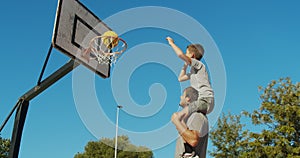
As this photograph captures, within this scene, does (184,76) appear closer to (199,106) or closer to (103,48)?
(199,106)

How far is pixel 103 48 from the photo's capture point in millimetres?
7078

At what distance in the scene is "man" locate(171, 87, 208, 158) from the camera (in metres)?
4.17

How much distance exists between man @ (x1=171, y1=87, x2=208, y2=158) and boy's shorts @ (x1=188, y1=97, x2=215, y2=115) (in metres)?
0.05

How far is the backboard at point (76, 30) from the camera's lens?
21.0 feet

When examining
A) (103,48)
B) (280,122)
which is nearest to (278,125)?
(280,122)

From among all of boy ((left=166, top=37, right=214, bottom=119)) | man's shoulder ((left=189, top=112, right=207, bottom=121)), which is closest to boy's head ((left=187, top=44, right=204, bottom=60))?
boy ((left=166, top=37, right=214, bottom=119))

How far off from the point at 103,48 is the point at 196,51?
2.90 m

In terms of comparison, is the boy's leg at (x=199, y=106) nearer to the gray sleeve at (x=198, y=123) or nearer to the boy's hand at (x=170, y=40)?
the gray sleeve at (x=198, y=123)

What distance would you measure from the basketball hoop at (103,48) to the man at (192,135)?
3.08m

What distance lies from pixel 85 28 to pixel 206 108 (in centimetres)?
398

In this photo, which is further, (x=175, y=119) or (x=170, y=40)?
(x=170, y=40)

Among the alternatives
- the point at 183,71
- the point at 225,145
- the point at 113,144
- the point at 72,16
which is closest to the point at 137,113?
the point at 183,71

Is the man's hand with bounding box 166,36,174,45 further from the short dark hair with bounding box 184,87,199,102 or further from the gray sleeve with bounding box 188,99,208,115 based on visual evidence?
the gray sleeve with bounding box 188,99,208,115

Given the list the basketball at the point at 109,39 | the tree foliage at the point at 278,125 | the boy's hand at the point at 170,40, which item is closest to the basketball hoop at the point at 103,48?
the basketball at the point at 109,39
